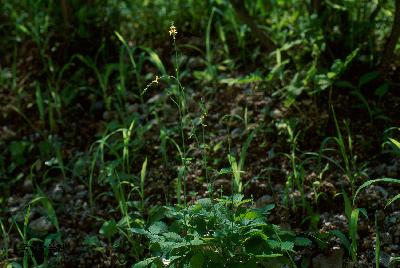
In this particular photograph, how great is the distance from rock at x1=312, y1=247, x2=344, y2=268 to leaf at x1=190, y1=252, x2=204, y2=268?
63 centimetres

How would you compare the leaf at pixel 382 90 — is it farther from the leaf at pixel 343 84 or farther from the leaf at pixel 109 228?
the leaf at pixel 109 228

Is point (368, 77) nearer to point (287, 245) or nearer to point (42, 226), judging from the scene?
point (287, 245)

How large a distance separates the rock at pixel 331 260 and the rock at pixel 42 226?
1213 millimetres

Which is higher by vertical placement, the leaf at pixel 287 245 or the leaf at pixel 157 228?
the leaf at pixel 157 228

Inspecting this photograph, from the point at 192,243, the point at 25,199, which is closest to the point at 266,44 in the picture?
the point at 25,199

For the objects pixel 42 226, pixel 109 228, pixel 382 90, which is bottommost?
pixel 42 226

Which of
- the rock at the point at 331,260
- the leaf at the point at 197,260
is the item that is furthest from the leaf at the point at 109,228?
the rock at the point at 331,260

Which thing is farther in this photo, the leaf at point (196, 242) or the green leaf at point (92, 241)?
the green leaf at point (92, 241)

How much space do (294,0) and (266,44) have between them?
0.47 metres

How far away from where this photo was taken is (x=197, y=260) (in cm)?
212

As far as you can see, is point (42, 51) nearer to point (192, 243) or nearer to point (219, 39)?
point (219, 39)

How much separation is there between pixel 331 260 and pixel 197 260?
692mm

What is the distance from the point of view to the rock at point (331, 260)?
101 inches

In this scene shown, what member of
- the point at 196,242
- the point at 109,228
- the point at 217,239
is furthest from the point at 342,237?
the point at 109,228
